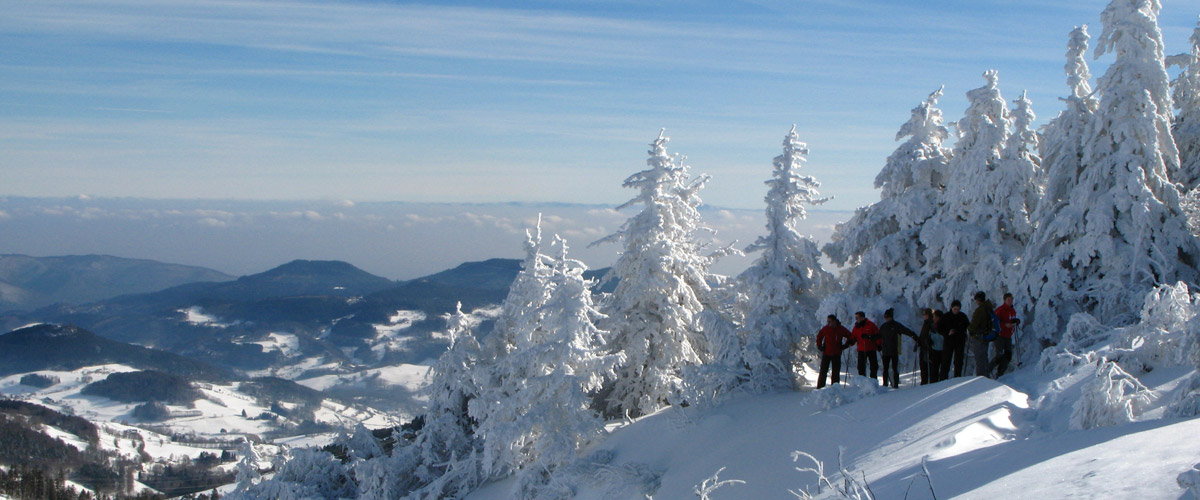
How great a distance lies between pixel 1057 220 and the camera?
18.1 metres

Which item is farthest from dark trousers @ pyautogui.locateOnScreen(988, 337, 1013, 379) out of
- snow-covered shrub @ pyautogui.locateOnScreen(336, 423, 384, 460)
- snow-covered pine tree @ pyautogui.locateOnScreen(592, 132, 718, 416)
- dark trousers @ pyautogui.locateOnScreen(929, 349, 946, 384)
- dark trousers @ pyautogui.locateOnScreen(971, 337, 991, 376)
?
snow-covered shrub @ pyautogui.locateOnScreen(336, 423, 384, 460)

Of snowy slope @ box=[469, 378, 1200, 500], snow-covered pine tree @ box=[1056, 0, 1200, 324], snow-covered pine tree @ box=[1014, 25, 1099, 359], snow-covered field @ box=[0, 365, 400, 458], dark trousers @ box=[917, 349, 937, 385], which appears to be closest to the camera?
snowy slope @ box=[469, 378, 1200, 500]

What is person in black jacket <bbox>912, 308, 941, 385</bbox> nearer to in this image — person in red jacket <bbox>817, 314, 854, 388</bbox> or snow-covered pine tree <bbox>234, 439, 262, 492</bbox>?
person in red jacket <bbox>817, 314, 854, 388</bbox>

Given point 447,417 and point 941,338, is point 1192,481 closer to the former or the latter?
point 941,338

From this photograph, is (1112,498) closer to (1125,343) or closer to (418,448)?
(1125,343)

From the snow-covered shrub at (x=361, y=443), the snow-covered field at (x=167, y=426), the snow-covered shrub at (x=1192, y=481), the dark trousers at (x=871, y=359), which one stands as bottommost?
the snow-covered field at (x=167, y=426)

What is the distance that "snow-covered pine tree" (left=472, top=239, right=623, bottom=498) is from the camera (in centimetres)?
1928

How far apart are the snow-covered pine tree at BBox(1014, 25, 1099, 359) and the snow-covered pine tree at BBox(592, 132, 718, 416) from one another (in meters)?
9.11

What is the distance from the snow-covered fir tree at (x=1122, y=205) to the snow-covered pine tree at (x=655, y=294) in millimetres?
9716

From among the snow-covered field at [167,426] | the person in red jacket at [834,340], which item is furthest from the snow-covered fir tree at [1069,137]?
the snow-covered field at [167,426]

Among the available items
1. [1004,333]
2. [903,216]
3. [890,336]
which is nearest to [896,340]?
[890,336]

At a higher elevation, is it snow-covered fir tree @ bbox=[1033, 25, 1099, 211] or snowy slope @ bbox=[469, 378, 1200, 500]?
snow-covered fir tree @ bbox=[1033, 25, 1099, 211]

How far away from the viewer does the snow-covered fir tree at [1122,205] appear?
57.0ft

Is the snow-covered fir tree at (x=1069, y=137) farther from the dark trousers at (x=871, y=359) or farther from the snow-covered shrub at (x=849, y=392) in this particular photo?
the snow-covered shrub at (x=849, y=392)
